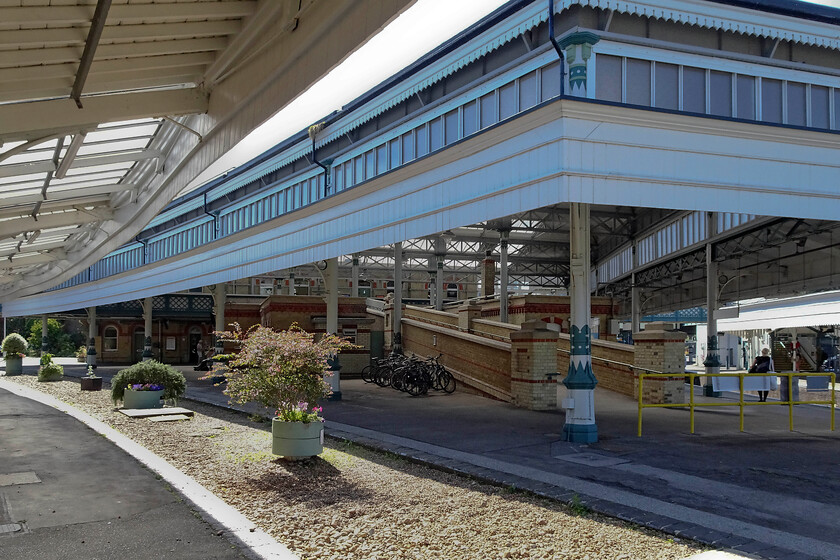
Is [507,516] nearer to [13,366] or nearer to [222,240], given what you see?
[222,240]

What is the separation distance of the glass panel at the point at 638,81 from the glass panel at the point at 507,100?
2.15m

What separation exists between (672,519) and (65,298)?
1639 inches

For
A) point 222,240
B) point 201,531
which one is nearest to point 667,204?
point 201,531

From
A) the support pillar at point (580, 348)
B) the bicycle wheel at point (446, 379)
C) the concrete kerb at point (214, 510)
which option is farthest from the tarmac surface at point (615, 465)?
the bicycle wheel at point (446, 379)

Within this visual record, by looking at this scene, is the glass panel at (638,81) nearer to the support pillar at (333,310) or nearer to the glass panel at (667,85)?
the glass panel at (667,85)

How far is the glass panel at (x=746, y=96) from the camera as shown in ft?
39.8

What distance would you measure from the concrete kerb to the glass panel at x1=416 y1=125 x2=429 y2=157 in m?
8.23

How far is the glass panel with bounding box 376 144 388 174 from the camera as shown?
55.3 ft

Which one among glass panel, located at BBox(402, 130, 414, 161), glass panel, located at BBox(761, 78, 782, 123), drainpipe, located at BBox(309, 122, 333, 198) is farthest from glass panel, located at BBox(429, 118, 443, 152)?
glass panel, located at BBox(761, 78, 782, 123)

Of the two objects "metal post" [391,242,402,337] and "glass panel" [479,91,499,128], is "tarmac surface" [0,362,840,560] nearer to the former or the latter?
"glass panel" [479,91,499,128]

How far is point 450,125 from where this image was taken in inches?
581

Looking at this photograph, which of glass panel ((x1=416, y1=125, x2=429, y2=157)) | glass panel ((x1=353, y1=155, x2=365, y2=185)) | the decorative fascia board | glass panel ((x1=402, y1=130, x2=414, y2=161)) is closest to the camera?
the decorative fascia board

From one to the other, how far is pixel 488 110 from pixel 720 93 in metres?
4.07

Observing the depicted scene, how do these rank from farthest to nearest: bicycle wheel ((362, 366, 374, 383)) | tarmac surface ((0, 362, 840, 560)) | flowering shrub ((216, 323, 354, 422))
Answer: bicycle wheel ((362, 366, 374, 383)) < flowering shrub ((216, 323, 354, 422)) < tarmac surface ((0, 362, 840, 560))
